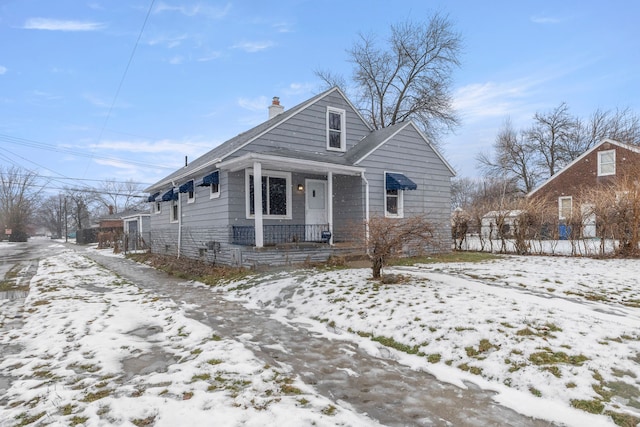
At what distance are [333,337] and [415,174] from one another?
10.6m

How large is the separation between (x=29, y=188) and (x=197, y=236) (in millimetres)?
59790

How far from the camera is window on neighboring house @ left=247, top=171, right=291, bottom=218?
1208 cm

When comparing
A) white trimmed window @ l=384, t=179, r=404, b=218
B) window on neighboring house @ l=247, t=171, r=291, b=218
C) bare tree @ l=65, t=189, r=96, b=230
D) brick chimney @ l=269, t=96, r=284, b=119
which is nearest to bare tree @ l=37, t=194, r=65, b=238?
bare tree @ l=65, t=189, r=96, b=230

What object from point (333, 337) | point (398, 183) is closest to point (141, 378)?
point (333, 337)

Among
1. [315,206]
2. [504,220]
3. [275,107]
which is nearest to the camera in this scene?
[315,206]

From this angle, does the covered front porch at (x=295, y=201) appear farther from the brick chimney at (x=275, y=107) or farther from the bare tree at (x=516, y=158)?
the bare tree at (x=516, y=158)

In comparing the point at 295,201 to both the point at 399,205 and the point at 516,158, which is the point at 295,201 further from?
the point at 516,158

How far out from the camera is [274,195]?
12.4m

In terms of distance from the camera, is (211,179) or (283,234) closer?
(211,179)

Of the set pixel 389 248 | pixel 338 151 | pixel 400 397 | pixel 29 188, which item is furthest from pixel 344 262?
pixel 29 188

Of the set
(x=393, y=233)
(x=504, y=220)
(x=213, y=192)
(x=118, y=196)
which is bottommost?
(x=393, y=233)

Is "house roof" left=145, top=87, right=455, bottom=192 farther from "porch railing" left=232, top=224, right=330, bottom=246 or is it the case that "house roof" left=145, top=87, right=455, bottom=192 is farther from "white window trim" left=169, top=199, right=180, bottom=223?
"porch railing" left=232, top=224, right=330, bottom=246

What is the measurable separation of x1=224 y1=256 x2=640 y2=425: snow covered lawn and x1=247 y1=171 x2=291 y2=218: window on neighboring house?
173 inches

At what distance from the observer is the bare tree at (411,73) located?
82.6 ft
